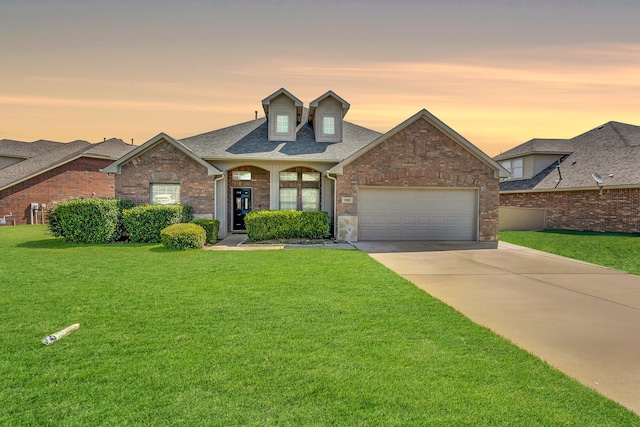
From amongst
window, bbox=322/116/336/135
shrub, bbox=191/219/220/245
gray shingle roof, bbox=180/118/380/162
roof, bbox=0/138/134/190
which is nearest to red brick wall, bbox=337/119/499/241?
gray shingle roof, bbox=180/118/380/162

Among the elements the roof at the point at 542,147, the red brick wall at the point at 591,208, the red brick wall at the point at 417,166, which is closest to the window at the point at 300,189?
the red brick wall at the point at 417,166

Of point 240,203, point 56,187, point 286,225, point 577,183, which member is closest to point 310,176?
point 240,203

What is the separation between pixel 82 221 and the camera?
47.3 ft

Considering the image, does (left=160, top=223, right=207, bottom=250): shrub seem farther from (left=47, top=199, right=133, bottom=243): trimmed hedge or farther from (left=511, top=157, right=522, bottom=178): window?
(left=511, top=157, right=522, bottom=178): window

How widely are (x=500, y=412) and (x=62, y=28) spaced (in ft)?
57.5

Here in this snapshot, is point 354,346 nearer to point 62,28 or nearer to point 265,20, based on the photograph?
point 265,20

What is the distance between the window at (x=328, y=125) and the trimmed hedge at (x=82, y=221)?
1063 cm

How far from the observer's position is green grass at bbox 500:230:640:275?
38.7 feet

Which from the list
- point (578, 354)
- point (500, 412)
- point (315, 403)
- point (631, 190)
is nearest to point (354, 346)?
point (315, 403)

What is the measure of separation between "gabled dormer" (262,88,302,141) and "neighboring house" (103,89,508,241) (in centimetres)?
104

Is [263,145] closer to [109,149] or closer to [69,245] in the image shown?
[69,245]

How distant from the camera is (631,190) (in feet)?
60.4

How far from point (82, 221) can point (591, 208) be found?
24.2 m

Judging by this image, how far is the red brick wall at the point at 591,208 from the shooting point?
18.4m
